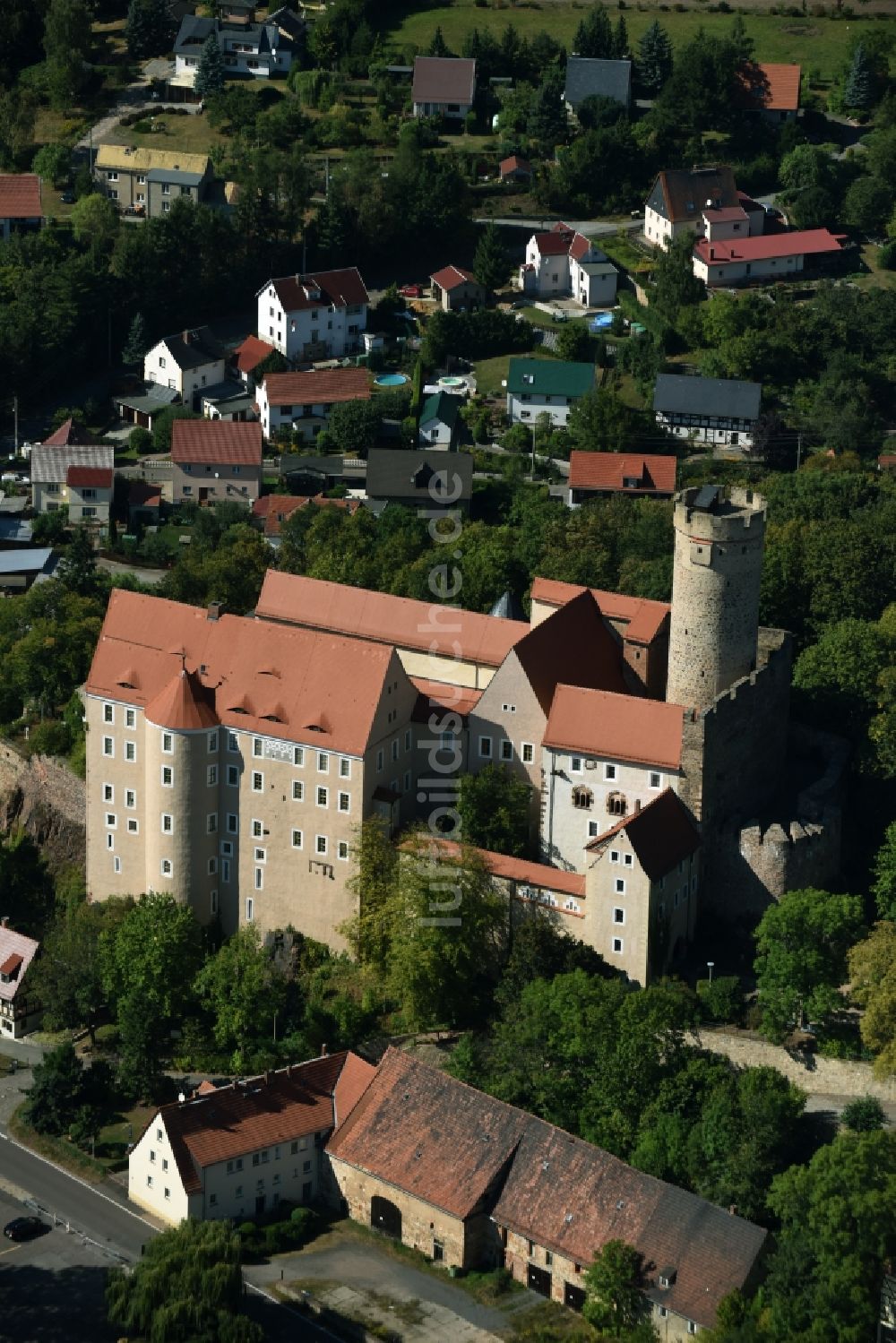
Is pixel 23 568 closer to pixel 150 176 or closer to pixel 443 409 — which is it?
pixel 443 409

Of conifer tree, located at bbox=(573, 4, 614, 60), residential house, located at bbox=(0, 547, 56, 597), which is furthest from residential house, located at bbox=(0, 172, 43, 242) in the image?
conifer tree, located at bbox=(573, 4, 614, 60)

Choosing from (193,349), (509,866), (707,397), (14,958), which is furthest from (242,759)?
(193,349)

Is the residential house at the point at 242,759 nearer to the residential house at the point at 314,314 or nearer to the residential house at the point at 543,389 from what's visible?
the residential house at the point at 543,389

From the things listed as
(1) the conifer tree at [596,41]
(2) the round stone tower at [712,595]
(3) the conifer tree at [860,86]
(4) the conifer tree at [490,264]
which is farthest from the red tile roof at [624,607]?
(1) the conifer tree at [596,41]

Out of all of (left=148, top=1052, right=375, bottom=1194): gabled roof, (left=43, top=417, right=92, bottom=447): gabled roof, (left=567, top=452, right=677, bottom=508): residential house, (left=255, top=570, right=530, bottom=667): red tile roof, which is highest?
(left=255, top=570, right=530, bottom=667): red tile roof

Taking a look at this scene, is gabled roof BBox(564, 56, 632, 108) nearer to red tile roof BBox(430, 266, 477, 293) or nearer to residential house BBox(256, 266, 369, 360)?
red tile roof BBox(430, 266, 477, 293)

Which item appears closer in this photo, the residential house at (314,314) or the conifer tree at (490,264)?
the residential house at (314,314)

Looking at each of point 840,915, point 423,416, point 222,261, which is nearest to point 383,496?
point 423,416
